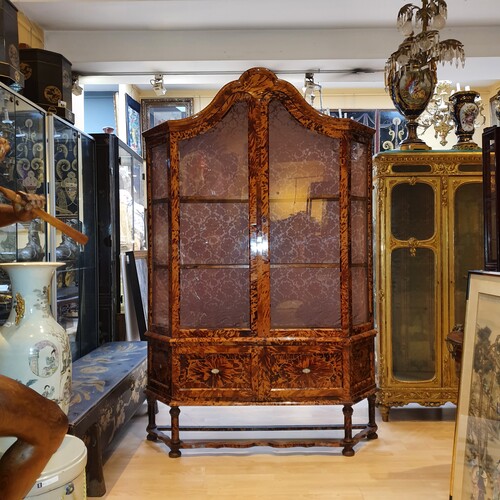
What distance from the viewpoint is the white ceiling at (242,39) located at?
4164 mm

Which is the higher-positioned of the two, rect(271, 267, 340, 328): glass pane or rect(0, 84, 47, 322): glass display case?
rect(0, 84, 47, 322): glass display case

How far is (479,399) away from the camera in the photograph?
192cm

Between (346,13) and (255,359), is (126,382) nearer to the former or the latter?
(255,359)

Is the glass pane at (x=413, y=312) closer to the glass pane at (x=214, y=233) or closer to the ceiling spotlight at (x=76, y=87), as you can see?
the glass pane at (x=214, y=233)

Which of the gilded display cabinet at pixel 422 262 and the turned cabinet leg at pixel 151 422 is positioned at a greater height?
the gilded display cabinet at pixel 422 262

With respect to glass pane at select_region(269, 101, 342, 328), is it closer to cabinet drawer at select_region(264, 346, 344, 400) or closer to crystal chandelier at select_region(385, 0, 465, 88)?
cabinet drawer at select_region(264, 346, 344, 400)

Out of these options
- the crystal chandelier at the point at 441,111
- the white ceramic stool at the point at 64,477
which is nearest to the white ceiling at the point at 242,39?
the crystal chandelier at the point at 441,111

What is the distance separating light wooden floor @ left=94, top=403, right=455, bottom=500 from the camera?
8.72ft

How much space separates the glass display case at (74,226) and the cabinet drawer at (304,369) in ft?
4.60

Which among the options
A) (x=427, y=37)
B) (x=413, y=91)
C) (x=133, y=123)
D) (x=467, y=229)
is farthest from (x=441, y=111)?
(x=133, y=123)

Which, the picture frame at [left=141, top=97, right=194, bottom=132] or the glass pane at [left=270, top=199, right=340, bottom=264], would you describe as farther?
the picture frame at [left=141, top=97, right=194, bottom=132]

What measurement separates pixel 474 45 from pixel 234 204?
101 inches

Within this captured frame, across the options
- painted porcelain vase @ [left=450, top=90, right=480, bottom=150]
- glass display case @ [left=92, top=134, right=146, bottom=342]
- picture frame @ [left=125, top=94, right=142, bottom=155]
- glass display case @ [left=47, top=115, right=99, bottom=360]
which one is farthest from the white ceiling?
picture frame @ [left=125, top=94, right=142, bottom=155]

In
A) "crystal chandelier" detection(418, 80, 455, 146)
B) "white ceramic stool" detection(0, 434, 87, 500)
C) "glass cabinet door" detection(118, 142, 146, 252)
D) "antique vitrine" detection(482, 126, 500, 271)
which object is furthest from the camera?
"crystal chandelier" detection(418, 80, 455, 146)
